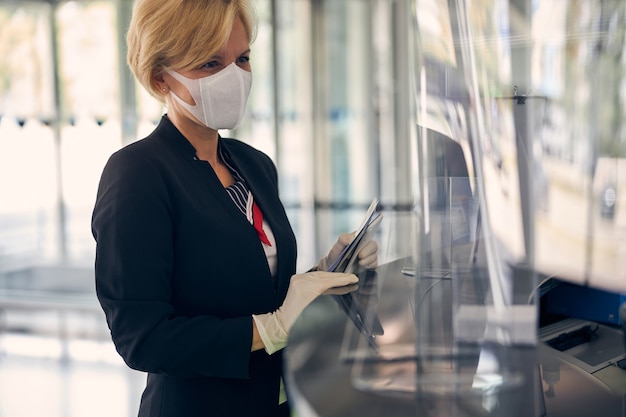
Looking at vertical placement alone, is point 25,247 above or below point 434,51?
below

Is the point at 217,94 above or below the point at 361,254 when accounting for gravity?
above

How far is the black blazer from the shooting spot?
1315mm

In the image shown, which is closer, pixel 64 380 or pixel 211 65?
pixel 211 65

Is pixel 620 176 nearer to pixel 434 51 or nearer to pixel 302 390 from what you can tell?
pixel 434 51

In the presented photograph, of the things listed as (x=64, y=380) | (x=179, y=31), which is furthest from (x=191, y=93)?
(x=64, y=380)

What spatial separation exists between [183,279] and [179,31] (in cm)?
53

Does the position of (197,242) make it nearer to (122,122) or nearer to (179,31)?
(179,31)

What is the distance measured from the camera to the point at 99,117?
21.4ft

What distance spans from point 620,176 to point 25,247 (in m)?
6.37

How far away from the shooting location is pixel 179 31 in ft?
4.81

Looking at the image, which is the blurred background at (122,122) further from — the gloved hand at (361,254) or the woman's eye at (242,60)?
the woman's eye at (242,60)

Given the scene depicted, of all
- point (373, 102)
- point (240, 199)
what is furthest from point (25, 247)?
point (240, 199)

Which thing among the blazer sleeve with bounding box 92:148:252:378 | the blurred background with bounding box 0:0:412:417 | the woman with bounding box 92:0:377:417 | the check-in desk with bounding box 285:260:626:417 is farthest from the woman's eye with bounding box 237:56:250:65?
the blurred background with bounding box 0:0:412:417

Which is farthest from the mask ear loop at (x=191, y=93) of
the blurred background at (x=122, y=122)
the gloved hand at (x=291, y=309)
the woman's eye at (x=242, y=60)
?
the blurred background at (x=122, y=122)
